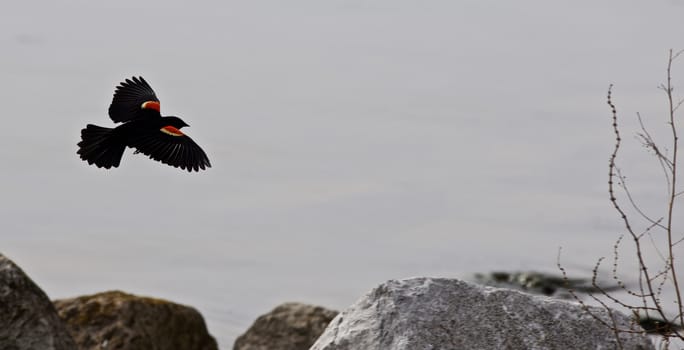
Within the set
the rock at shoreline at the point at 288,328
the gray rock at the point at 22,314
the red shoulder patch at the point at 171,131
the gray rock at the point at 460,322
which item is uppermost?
the red shoulder patch at the point at 171,131

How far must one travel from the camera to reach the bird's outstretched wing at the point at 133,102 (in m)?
5.18

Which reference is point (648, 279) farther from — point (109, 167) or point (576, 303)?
point (109, 167)

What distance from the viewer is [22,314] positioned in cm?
717

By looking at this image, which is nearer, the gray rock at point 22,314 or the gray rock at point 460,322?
the gray rock at point 460,322

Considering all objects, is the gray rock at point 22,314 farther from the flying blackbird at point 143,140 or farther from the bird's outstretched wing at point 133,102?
the flying blackbird at point 143,140

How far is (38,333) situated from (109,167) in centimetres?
339

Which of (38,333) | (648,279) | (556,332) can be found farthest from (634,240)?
(38,333)

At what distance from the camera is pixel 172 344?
31.3ft

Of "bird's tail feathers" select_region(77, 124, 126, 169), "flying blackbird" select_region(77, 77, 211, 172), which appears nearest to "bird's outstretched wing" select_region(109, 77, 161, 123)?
"flying blackbird" select_region(77, 77, 211, 172)

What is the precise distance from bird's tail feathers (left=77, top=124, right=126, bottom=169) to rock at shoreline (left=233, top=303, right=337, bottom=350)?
523 cm

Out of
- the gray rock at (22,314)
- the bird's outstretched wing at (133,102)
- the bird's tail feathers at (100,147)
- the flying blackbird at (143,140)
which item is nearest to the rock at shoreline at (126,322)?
the gray rock at (22,314)

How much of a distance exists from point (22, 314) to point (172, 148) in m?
2.93

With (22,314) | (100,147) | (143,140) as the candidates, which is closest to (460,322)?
(143,140)

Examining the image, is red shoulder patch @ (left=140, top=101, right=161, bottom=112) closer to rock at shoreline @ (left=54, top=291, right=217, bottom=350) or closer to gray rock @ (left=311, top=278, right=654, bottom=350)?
gray rock @ (left=311, top=278, right=654, bottom=350)
